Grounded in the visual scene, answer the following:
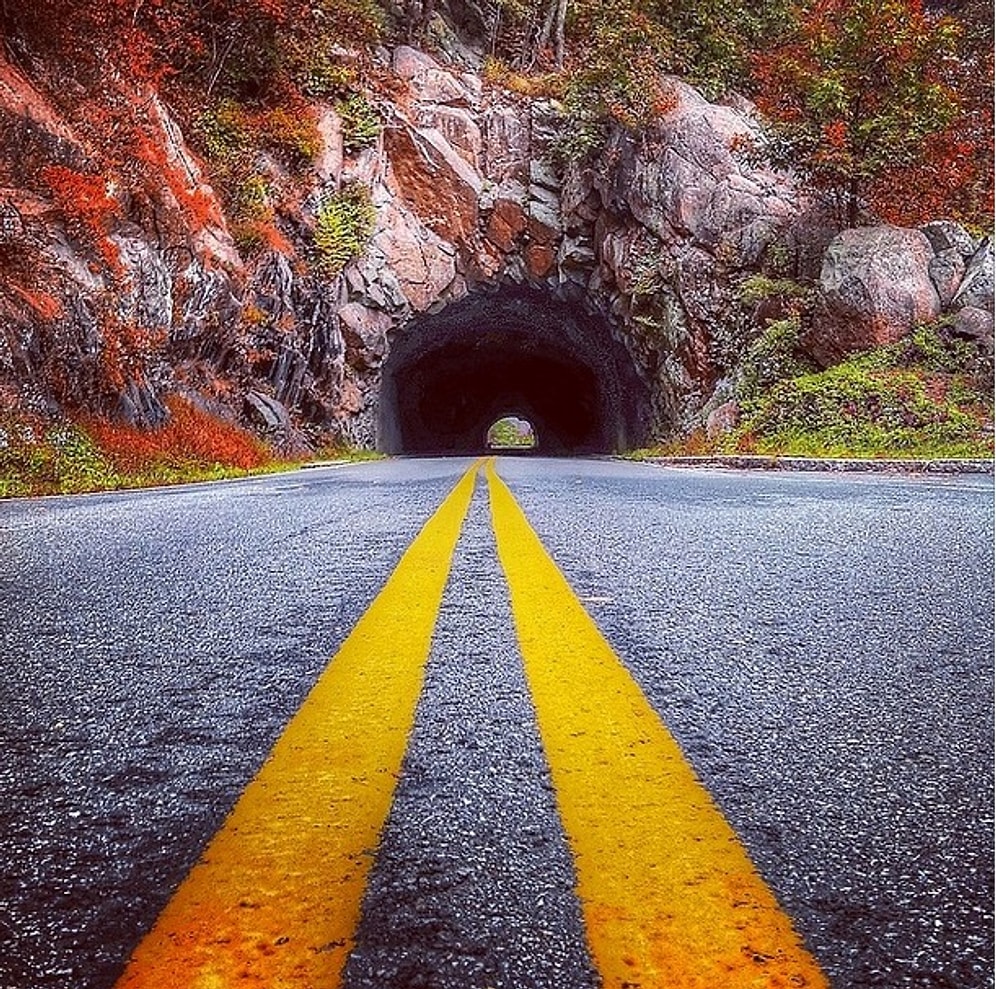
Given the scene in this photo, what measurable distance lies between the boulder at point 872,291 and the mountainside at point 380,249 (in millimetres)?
48

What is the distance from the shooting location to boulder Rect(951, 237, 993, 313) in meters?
14.5

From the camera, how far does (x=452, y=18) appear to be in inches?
1015

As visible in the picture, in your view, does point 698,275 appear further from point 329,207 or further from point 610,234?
point 329,207

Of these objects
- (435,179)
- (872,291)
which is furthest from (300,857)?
(435,179)

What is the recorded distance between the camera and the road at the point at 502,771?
0.95m

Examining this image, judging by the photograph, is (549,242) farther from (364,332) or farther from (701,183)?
(364,332)

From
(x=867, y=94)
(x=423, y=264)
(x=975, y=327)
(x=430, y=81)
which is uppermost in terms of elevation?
(x=430, y=81)

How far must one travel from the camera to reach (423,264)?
2316cm

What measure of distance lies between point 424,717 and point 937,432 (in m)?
13.0

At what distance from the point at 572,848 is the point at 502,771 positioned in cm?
28

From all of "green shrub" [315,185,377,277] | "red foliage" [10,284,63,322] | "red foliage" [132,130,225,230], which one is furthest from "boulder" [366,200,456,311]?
"red foliage" [10,284,63,322]

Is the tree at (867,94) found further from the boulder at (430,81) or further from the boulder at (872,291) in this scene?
the boulder at (430,81)

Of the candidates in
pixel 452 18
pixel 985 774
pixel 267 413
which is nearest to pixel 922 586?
pixel 985 774

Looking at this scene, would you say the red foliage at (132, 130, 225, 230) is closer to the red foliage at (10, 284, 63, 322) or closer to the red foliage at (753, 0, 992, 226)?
the red foliage at (10, 284, 63, 322)
